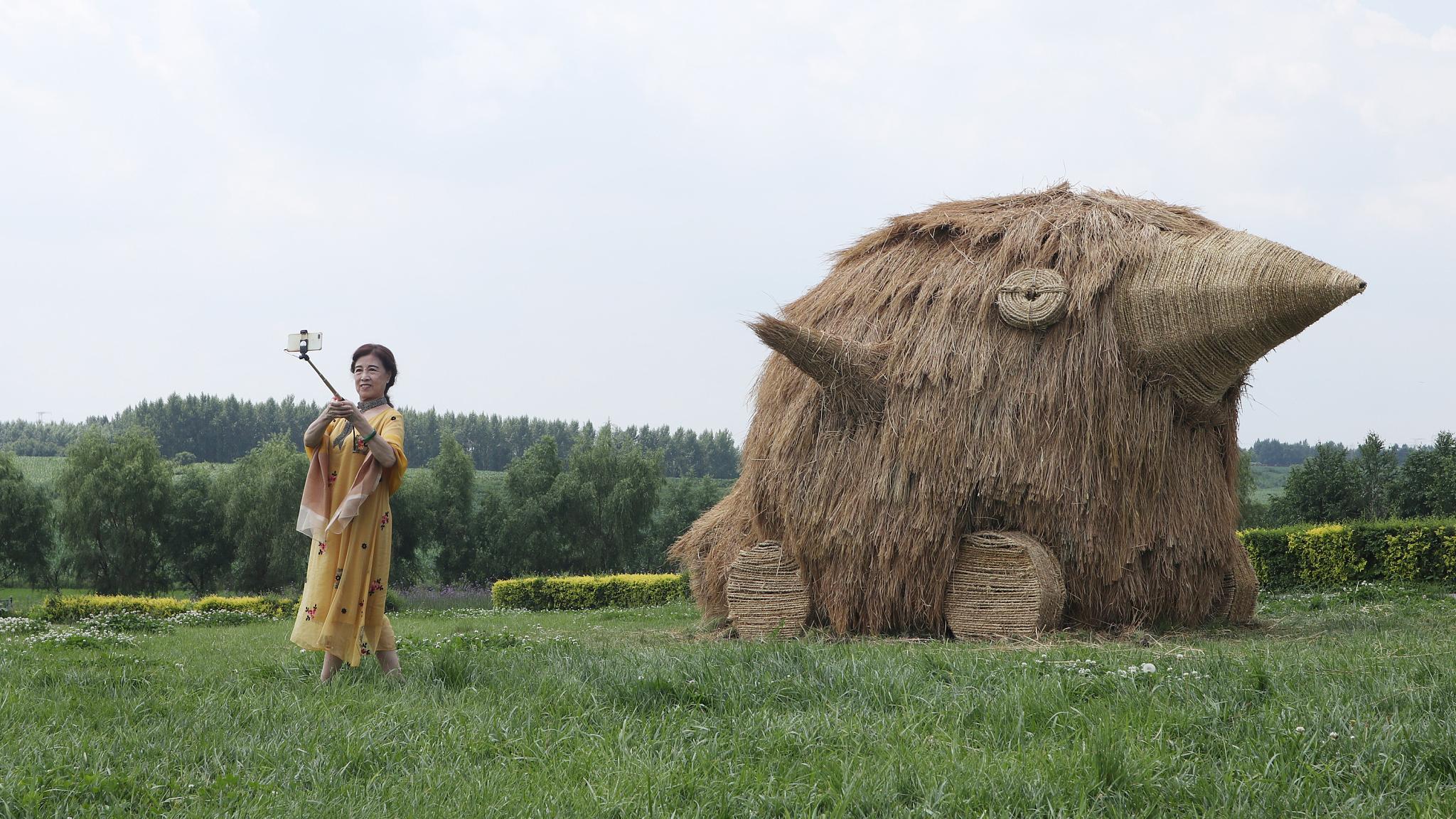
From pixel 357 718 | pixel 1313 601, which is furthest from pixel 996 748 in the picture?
pixel 1313 601

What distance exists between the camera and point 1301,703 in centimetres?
332

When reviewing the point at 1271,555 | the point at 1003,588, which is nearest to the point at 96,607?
the point at 1003,588

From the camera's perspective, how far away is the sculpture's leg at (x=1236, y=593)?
7.55m

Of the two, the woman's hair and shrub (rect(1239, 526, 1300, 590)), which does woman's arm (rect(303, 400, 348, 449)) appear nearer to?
the woman's hair

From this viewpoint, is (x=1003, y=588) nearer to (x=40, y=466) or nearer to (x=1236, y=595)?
(x=1236, y=595)

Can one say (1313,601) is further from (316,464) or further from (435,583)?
(435,583)

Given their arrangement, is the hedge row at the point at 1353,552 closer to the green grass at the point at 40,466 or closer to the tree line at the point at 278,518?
the tree line at the point at 278,518

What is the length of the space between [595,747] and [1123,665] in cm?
238

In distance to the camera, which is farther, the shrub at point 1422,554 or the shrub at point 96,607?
the shrub at point 96,607

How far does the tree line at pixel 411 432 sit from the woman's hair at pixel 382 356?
147 feet

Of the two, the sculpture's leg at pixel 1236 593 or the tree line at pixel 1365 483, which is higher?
the tree line at pixel 1365 483

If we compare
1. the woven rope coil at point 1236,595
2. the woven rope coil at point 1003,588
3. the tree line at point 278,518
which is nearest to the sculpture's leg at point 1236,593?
the woven rope coil at point 1236,595

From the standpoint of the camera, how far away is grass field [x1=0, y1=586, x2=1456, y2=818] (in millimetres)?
2689

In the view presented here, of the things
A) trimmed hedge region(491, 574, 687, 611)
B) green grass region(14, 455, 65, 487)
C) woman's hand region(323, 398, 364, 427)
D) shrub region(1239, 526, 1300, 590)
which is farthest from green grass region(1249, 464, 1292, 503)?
green grass region(14, 455, 65, 487)
